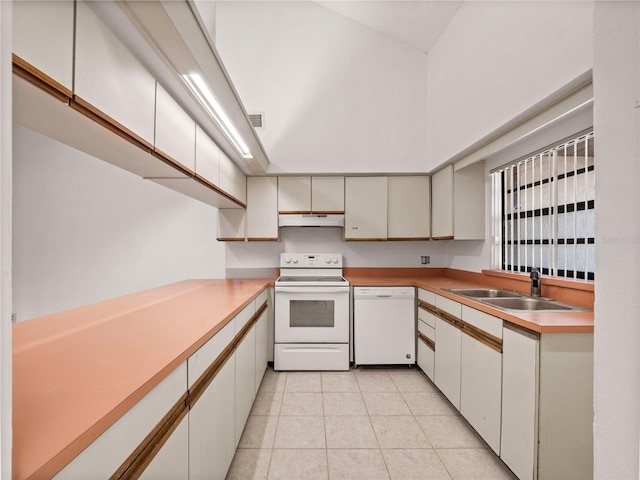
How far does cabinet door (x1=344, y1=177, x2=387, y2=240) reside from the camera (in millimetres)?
3354

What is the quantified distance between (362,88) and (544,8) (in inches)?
77.8

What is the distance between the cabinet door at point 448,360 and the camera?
7.37 ft

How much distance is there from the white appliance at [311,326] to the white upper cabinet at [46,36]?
2.41 metres

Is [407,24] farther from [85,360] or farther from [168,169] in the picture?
[85,360]

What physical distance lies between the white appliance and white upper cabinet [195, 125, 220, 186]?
4.34 feet

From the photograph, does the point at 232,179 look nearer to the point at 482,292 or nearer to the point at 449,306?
the point at 449,306

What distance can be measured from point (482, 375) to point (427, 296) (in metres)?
1.00

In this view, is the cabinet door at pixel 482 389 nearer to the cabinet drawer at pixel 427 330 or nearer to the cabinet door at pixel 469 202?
A: the cabinet drawer at pixel 427 330

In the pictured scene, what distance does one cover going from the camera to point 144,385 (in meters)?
0.85

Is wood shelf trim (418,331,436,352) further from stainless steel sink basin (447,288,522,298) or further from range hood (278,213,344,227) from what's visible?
range hood (278,213,344,227)

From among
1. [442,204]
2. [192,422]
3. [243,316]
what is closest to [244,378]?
[243,316]

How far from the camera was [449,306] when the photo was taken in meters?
2.39

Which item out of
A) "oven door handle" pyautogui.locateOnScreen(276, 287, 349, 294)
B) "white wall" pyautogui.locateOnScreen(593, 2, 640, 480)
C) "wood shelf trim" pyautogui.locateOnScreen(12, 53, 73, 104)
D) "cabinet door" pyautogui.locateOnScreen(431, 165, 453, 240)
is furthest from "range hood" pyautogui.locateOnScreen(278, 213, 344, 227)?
"white wall" pyautogui.locateOnScreen(593, 2, 640, 480)
